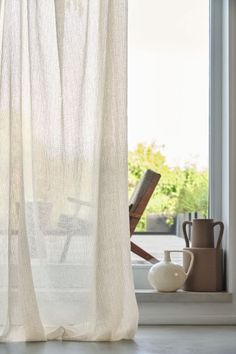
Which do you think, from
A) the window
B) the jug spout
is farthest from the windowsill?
the window

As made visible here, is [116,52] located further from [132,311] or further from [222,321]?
[222,321]

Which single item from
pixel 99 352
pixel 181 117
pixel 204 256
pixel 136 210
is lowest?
pixel 99 352

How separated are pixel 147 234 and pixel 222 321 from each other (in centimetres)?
51

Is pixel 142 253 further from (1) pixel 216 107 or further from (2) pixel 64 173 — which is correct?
(1) pixel 216 107

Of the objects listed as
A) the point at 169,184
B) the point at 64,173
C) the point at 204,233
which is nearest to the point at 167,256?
the point at 204,233

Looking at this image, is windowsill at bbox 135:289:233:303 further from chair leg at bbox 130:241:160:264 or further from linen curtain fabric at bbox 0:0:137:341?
linen curtain fabric at bbox 0:0:137:341

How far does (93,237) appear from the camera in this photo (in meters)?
2.82

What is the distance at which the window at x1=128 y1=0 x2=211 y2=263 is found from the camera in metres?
3.36

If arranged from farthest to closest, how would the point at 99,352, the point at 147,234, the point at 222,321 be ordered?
the point at 147,234 → the point at 222,321 → the point at 99,352

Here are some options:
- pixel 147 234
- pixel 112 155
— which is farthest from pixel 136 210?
pixel 112 155

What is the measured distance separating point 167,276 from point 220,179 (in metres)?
0.55

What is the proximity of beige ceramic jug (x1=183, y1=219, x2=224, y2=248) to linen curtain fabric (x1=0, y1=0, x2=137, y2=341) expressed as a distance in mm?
466

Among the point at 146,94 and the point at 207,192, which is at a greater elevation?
the point at 146,94

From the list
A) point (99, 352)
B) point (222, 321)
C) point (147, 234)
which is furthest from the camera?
point (147, 234)
